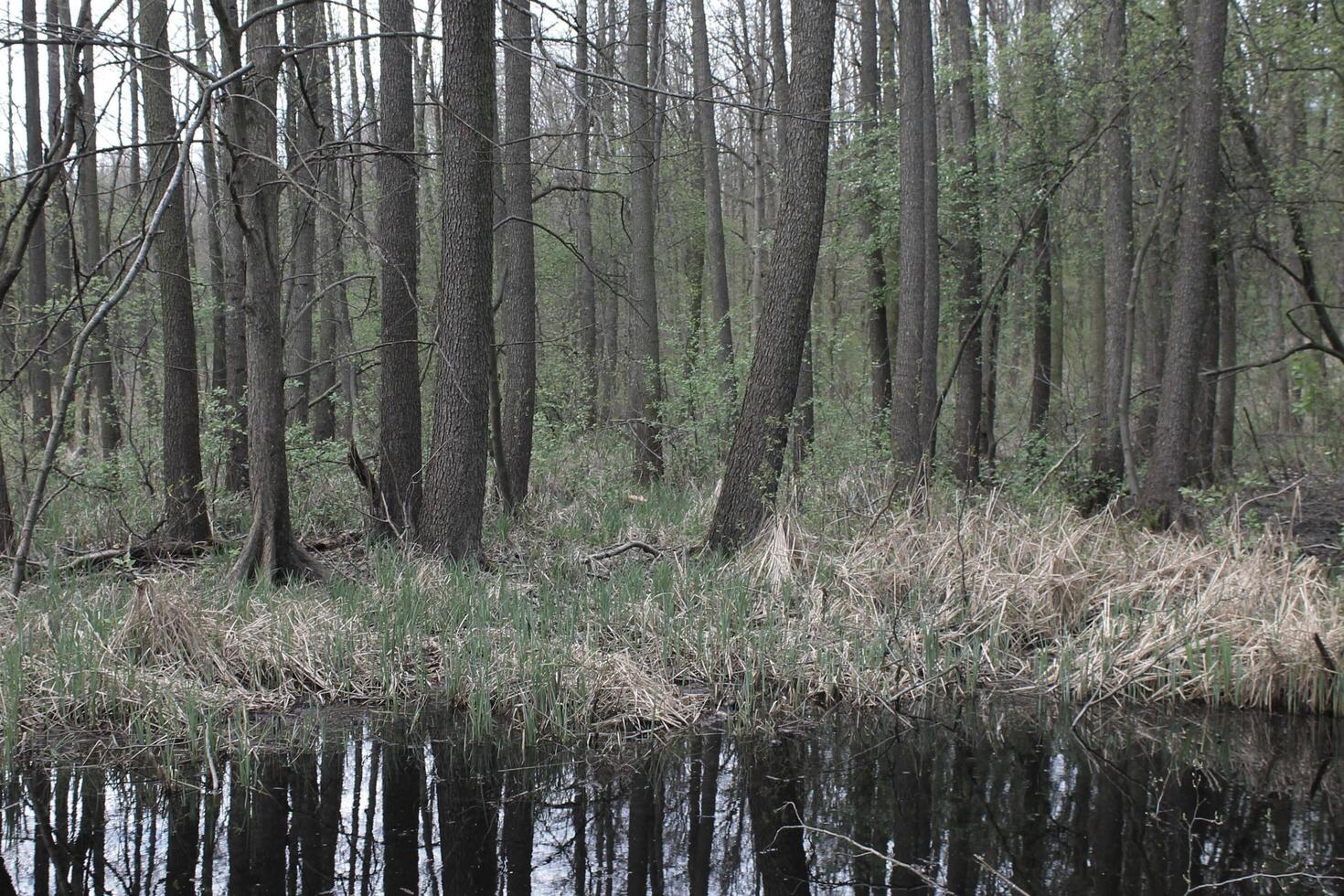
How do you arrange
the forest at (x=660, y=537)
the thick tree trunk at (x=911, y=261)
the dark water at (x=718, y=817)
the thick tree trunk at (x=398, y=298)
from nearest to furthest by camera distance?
the dark water at (x=718, y=817) < the forest at (x=660, y=537) < the thick tree trunk at (x=398, y=298) < the thick tree trunk at (x=911, y=261)

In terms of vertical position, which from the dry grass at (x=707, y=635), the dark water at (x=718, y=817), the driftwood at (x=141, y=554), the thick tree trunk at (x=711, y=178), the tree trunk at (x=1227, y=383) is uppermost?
the thick tree trunk at (x=711, y=178)

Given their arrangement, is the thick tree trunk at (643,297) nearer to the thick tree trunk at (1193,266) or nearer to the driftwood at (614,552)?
the driftwood at (614,552)

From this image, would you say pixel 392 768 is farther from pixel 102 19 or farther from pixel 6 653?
pixel 102 19

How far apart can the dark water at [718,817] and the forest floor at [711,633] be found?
0.44 metres

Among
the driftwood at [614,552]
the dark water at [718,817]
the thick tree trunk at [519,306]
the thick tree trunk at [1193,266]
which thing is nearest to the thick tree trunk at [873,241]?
the thick tree trunk at [1193,266]

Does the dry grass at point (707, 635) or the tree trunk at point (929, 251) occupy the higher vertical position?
the tree trunk at point (929, 251)

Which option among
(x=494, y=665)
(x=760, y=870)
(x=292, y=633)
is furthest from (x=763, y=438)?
(x=760, y=870)

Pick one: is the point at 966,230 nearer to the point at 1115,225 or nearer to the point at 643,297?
the point at 1115,225

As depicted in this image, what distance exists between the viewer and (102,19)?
4594 millimetres

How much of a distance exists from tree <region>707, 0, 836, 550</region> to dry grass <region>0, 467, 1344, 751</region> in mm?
719

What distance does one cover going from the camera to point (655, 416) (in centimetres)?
1537

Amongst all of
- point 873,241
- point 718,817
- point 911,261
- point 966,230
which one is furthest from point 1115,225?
point 718,817

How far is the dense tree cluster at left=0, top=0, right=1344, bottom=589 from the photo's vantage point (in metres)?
7.25

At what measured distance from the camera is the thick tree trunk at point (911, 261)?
38.4ft
